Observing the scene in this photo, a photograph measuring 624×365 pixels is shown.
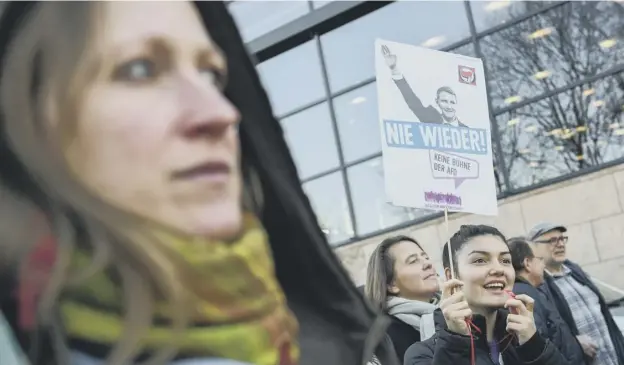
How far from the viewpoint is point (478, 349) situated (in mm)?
2623

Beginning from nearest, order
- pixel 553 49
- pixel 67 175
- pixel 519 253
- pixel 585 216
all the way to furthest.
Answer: pixel 67 175
pixel 519 253
pixel 585 216
pixel 553 49

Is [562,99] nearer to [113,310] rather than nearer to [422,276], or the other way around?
[422,276]

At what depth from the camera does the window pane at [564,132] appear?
405 inches

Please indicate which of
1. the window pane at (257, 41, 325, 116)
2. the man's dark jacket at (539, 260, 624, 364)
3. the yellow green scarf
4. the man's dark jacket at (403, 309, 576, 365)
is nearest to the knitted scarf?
the yellow green scarf

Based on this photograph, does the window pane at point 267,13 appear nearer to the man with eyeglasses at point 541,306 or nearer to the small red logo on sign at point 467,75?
the man with eyeglasses at point 541,306

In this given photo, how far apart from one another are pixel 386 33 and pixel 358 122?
1.40 metres

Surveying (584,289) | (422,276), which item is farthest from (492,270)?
(584,289)

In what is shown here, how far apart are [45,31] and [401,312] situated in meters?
2.19

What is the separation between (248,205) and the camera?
3.26 feet

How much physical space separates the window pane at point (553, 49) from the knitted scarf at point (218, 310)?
10320 millimetres

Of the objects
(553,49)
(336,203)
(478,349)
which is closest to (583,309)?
(478,349)

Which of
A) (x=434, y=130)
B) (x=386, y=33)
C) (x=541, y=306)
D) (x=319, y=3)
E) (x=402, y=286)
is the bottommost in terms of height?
(x=541, y=306)

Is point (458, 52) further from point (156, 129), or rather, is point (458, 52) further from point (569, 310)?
point (156, 129)

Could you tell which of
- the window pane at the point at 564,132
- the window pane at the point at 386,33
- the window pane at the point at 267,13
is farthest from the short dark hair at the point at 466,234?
the window pane at the point at 267,13
